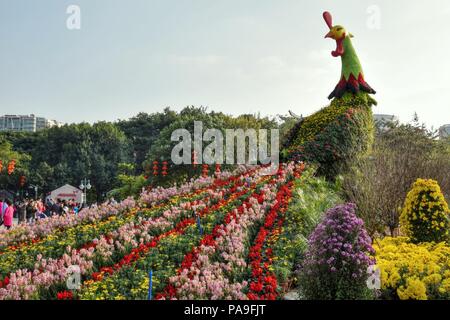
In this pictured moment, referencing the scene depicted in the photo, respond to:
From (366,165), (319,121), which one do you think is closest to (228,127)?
(319,121)

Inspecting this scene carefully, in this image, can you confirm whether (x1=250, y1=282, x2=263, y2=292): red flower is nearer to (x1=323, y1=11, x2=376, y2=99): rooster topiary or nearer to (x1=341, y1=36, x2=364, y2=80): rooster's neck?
(x1=323, y1=11, x2=376, y2=99): rooster topiary

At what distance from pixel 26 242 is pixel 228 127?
48.7 feet

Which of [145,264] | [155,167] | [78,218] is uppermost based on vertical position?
[155,167]

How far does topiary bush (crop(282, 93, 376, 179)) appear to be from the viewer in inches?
544

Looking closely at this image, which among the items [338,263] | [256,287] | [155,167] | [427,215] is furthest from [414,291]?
[155,167]

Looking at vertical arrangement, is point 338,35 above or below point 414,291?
above

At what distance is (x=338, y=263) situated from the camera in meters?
5.98

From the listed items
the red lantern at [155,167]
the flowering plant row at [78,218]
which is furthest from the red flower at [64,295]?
the red lantern at [155,167]

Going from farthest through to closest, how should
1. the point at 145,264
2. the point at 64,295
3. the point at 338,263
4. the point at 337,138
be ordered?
the point at 337,138
the point at 145,264
the point at 64,295
the point at 338,263

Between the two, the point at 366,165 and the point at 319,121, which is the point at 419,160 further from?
the point at 319,121

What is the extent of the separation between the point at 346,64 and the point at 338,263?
10.3 m

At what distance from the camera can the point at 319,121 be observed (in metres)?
14.7

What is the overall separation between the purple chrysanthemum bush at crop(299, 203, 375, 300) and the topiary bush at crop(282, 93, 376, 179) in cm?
762

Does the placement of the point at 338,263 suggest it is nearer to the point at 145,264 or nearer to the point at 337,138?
the point at 145,264
